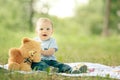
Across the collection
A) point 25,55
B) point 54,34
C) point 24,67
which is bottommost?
point 24,67

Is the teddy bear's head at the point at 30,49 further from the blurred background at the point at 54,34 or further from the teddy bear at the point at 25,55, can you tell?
the blurred background at the point at 54,34

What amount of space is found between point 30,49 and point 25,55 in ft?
0.36

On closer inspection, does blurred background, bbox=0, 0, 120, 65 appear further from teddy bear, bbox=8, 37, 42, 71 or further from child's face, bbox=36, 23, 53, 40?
teddy bear, bbox=8, 37, 42, 71

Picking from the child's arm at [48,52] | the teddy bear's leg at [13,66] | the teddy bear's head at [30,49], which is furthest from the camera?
the child's arm at [48,52]

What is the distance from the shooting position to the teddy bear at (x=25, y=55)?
566 centimetres

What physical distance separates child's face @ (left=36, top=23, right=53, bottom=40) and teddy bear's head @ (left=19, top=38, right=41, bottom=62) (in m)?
0.35

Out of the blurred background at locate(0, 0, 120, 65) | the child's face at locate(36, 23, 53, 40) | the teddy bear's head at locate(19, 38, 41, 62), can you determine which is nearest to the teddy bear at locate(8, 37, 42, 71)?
the teddy bear's head at locate(19, 38, 41, 62)

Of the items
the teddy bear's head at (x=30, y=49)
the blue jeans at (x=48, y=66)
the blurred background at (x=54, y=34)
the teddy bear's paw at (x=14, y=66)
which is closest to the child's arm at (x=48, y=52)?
the blue jeans at (x=48, y=66)

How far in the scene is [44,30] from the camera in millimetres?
6137

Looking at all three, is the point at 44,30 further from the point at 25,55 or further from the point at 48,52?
the point at 25,55

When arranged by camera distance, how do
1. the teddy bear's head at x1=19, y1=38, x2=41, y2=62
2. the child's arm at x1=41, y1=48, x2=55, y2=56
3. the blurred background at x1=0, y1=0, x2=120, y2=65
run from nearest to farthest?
the teddy bear's head at x1=19, y1=38, x2=41, y2=62
the child's arm at x1=41, y1=48, x2=55, y2=56
the blurred background at x1=0, y1=0, x2=120, y2=65

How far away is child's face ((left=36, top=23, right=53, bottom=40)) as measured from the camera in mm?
6148

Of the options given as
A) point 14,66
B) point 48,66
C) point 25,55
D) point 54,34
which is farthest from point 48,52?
point 54,34

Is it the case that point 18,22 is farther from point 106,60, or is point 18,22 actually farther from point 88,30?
point 88,30
